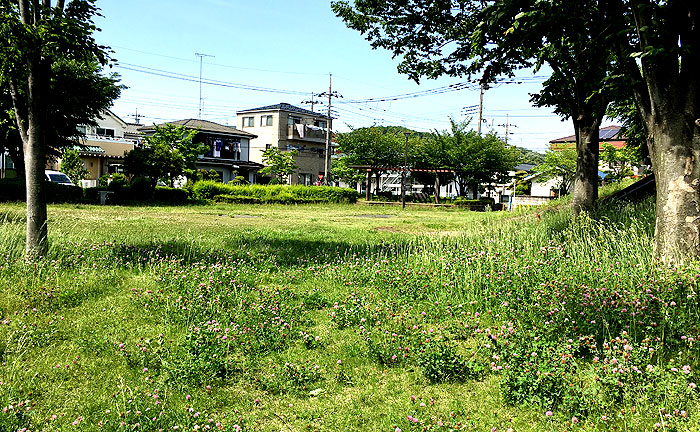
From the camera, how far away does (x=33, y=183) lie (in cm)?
700

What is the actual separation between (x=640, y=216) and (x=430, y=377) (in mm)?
7267

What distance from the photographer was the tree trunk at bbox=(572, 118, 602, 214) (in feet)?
39.8

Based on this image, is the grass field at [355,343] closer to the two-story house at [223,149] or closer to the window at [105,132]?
the two-story house at [223,149]

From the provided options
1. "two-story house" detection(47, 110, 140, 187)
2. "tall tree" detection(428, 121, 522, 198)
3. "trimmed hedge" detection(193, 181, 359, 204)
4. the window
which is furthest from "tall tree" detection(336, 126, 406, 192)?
the window

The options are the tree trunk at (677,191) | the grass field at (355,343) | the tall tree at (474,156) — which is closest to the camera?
the grass field at (355,343)

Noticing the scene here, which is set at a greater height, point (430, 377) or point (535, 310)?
point (535, 310)

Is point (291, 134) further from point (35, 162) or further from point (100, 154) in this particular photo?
point (35, 162)

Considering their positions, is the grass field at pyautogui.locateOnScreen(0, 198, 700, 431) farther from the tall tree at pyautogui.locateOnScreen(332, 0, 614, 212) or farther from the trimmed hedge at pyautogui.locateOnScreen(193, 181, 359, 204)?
the trimmed hedge at pyautogui.locateOnScreen(193, 181, 359, 204)

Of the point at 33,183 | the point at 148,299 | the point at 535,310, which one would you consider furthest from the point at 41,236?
the point at 535,310

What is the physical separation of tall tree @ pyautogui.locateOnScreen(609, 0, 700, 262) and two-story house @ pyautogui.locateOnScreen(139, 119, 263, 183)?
4554cm

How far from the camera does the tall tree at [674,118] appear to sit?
6000 mm

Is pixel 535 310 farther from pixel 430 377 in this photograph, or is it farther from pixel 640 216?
pixel 640 216

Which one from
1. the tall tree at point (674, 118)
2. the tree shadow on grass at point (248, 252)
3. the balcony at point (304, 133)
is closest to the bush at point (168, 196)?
the tree shadow on grass at point (248, 252)

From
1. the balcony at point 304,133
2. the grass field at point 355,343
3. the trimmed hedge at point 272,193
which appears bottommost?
the grass field at point 355,343
